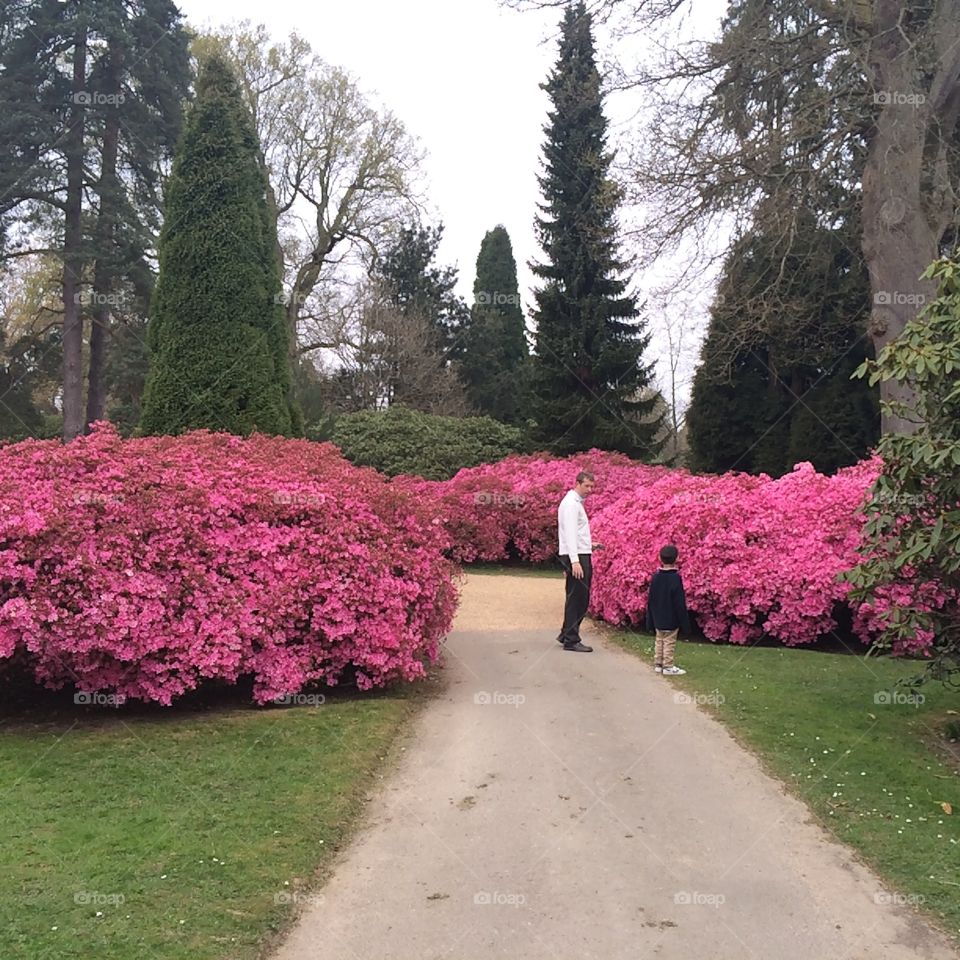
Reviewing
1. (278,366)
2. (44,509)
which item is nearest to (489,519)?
(278,366)

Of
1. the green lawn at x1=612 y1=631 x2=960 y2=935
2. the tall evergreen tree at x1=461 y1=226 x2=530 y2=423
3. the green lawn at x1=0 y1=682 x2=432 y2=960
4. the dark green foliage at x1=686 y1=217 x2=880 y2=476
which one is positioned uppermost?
the tall evergreen tree at x1=461 y1=226 x2=530 y2=423

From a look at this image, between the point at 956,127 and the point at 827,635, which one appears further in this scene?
the point at 956,127

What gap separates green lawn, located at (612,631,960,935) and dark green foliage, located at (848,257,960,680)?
66 centimetres

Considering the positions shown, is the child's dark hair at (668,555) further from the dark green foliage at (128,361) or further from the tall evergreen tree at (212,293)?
the dark green foliage at (128,361)

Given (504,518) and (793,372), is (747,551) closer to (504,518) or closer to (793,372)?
(504,518)

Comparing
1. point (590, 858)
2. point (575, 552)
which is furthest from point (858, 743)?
point (575, 552)

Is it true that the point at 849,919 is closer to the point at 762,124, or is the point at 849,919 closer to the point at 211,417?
the point at 211,417

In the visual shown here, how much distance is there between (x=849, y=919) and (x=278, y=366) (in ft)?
37.6

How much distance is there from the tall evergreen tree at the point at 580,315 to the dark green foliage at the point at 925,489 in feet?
58.1

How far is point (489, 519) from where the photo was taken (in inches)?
564

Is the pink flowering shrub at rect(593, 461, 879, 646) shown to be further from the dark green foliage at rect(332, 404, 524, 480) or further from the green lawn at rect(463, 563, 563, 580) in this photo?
the dark green foliage at rect(332, 404, 524, 480)

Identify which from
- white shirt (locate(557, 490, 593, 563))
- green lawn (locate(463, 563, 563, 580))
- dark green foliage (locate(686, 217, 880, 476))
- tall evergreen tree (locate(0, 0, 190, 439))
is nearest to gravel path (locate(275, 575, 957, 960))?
white shirt (locate(557, 490, 593, 563))

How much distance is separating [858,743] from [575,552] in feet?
10.0

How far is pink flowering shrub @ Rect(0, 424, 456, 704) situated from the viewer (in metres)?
5.38
